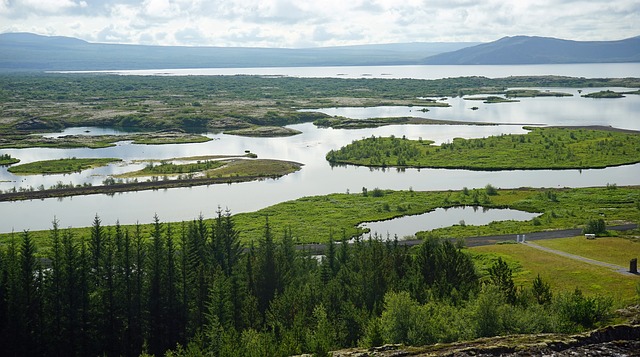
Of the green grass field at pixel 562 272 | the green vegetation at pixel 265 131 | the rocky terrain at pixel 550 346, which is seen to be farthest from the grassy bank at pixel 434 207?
the green vegetation at pixel 265 131

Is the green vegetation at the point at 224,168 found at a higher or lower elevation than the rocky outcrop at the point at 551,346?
lower

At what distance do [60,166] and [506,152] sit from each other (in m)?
88.8

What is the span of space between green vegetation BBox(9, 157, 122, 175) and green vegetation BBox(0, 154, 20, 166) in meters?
5.95

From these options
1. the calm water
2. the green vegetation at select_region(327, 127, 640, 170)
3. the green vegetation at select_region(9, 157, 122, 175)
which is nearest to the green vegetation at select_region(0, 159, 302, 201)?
the calm water

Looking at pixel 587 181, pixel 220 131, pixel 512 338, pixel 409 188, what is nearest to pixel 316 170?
pixel 409 188

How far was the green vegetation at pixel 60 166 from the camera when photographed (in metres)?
126

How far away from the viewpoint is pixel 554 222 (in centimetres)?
8462

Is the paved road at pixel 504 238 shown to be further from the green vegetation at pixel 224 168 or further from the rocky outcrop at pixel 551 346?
the green vegetation at pixel 224 168

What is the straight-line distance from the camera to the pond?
85.4 m

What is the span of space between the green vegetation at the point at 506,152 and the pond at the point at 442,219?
3311 cm

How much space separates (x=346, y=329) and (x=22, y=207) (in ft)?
230

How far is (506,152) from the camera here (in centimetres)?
13825

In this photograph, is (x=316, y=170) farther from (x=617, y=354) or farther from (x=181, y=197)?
(x=617, y=354)

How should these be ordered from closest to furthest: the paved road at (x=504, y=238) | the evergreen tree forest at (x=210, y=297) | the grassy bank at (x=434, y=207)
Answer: the evergreen tree forest at (x=210, y=297) < the paved road at (x=504, y=238) < the grassy bank at (x=434, y=207)
